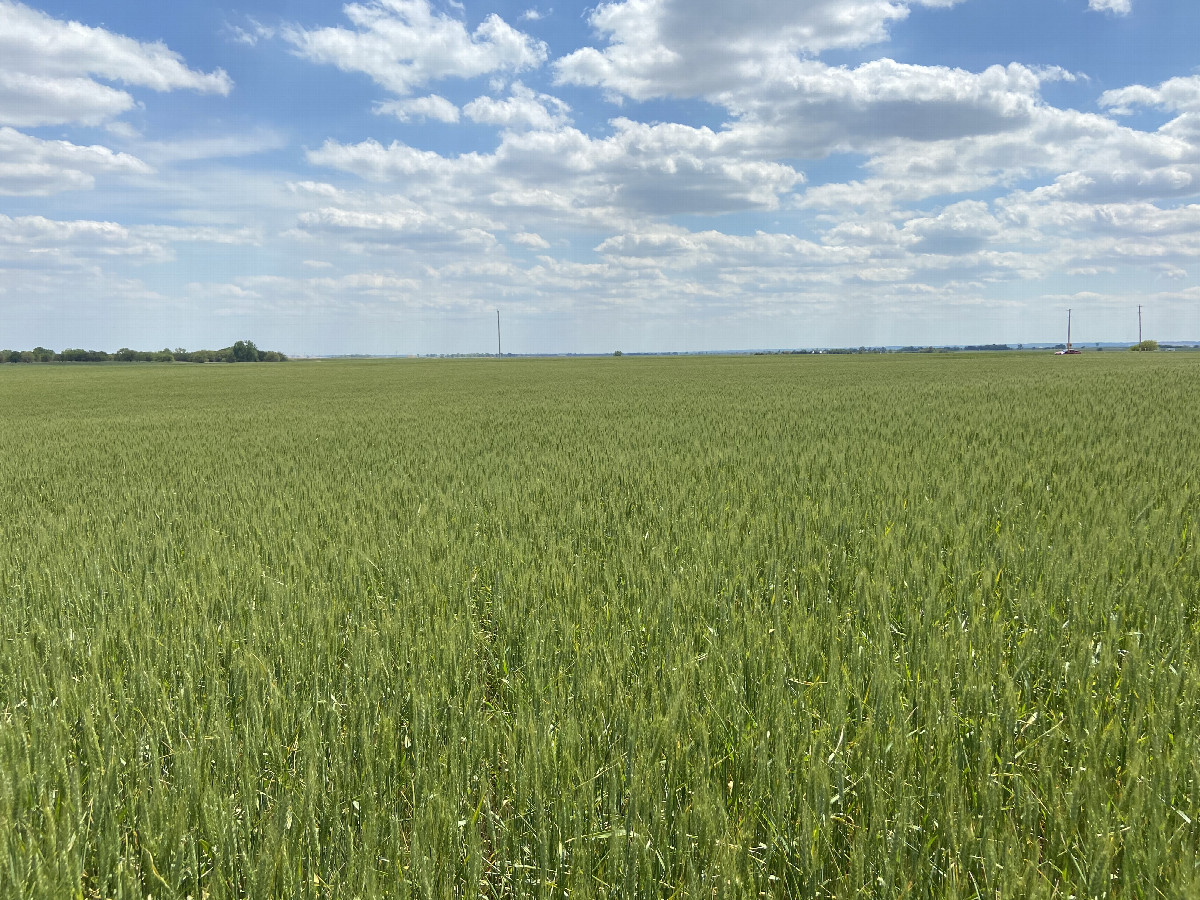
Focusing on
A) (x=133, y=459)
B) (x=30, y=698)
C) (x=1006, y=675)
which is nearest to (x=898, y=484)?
(x=1006, y=675)

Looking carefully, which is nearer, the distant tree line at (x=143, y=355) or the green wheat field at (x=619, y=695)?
the green wheat field at (x=619, y=695)

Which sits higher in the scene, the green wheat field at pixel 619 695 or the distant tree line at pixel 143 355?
the distant tree line at pixel 143 355

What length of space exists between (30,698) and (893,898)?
12.1 ft

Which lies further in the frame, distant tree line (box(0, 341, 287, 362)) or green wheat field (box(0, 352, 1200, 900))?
distant tree line (box(0, 341, 287, 362))

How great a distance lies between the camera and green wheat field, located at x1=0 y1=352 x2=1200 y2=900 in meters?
1.86

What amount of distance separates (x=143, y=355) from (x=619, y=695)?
519 feet

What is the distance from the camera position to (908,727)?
7.72 feet

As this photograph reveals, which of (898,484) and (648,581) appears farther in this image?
(898,484)

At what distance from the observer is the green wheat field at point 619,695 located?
1864 mm

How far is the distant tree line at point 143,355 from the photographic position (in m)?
123

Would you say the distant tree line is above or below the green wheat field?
above

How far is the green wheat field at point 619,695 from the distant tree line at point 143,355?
14525 centimetres

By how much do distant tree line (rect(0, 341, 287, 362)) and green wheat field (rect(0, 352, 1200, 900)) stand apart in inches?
5719

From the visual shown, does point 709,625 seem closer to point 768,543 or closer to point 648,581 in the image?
point 648,581
